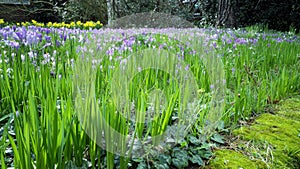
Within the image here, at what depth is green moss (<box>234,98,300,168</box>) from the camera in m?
1.30

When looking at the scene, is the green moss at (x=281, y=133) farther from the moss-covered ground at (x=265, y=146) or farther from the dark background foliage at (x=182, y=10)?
the dark background foliage at (x=182, y=10)

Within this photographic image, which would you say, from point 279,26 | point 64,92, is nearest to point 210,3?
point 279,26

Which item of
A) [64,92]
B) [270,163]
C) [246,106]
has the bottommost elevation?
[270,163]

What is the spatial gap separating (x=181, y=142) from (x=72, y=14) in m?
12.3

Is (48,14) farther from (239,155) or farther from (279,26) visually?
(239,155)

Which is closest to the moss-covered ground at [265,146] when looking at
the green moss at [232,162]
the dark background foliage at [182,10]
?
the green moss at [232,162]

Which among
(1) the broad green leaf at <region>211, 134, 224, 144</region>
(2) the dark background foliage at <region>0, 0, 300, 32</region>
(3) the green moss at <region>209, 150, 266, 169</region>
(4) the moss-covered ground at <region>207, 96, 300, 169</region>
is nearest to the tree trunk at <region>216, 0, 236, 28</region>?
(2) the dark background foliage at <region>0, 0, 300, 32</region>

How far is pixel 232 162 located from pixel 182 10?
11.2 m

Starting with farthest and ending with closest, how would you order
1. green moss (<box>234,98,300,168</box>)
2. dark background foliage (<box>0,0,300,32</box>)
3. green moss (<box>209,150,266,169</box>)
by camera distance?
dark background foliage (<box>0,0,300,32</box>)
green moss (<box>234,98,300,168</box>)
green moss (<box>209,150,266,169</box>)

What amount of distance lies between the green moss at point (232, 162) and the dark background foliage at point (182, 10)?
8350mm

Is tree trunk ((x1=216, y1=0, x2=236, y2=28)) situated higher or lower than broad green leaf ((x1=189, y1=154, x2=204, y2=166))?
higher

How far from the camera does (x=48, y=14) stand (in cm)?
1340

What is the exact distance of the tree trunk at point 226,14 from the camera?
833 centimetres

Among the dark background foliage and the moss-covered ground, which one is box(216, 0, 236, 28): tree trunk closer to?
the dark background foliage
